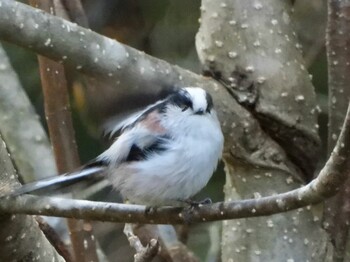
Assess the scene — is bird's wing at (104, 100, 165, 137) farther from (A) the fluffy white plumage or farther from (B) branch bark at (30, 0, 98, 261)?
(B) branch bark at (30, 0, 98, 261)

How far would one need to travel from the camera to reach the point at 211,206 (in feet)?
2.84

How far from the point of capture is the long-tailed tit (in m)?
0.99

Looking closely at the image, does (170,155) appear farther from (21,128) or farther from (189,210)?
(21,128)

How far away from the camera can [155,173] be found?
99 centimetres

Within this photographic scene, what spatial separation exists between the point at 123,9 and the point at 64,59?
0.72 m

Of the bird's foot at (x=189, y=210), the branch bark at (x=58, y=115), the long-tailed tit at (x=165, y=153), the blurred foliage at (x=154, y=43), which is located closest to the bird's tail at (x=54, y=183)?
the long-tailed tit at (x=165, y=153)

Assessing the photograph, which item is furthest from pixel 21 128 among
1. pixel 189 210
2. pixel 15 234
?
pixel 189 210

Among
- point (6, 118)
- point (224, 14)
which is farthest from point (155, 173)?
point (6, 118)

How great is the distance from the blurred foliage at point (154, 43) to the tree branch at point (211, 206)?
79 cm

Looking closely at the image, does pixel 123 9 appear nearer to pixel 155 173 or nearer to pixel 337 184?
pixel 155 173

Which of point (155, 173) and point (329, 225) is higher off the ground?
point (155, 173)

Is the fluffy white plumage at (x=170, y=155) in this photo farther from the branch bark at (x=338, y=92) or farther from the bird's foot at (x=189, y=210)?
the branch bark at (x=338, y=92)

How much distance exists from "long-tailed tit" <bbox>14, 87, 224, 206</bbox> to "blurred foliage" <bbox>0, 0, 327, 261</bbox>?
2.34 ft

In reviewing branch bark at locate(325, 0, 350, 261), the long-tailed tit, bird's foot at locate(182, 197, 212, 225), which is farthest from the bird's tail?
branch bark at locate(325, 0, 350, 261)
